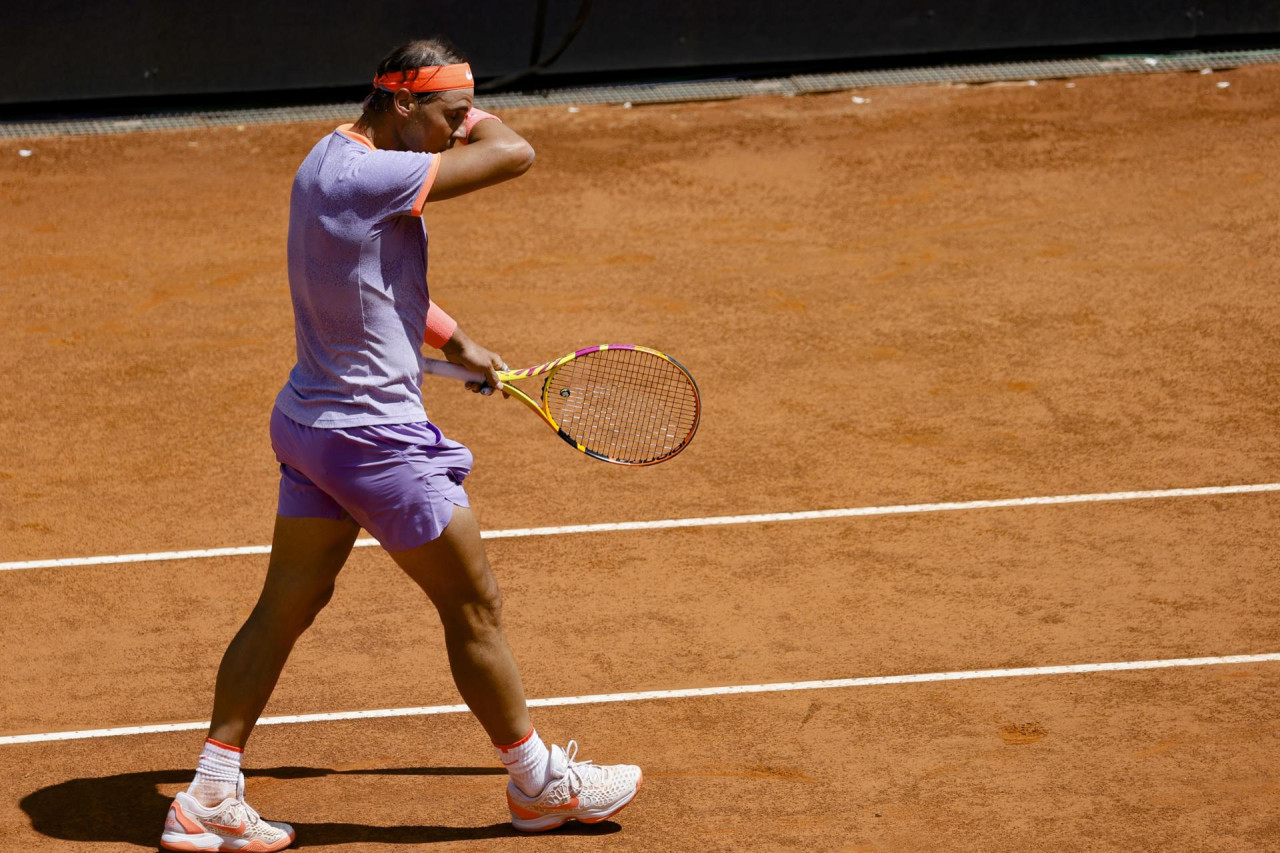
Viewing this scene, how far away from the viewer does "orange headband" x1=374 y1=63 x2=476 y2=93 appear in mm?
4152

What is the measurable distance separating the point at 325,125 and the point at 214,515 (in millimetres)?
6285

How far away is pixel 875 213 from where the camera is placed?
10.5 metres

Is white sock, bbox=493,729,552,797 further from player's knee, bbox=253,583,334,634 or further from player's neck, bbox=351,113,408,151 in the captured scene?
player's neck, bbox=351,113,408,151

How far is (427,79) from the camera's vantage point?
13.6ft

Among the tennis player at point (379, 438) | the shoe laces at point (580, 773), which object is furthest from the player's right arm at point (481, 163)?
the shoe laces at point (580, 773)

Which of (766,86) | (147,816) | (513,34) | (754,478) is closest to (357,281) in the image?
(147,816)

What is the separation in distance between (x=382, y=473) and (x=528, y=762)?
3.27ft

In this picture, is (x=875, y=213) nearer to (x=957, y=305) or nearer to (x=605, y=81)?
(x=957, y=305)

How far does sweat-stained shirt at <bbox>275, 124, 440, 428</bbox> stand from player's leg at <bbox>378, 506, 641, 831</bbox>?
41 centimetres

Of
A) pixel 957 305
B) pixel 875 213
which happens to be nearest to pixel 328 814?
pixel 957 305

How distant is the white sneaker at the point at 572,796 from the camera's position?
4617 millimetres

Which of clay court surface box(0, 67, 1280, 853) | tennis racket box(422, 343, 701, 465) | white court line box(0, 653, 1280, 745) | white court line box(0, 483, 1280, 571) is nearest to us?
clay court surface box(0, 67, 1280, 853)

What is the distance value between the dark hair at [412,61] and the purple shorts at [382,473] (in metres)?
0.90

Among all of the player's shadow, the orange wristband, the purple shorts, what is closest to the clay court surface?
the player's shadow
